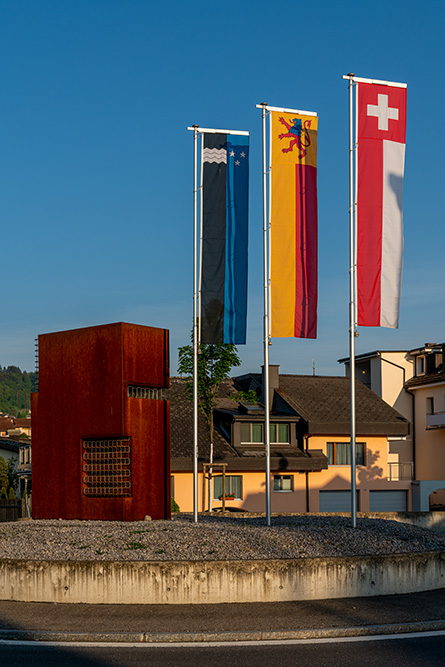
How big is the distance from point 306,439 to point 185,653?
3916cm

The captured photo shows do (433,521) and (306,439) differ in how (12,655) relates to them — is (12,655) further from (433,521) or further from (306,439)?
(306,439)

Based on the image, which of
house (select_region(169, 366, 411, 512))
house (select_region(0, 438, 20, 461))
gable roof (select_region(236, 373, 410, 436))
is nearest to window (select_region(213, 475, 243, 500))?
house (select_region(169, 366, 411, 512))

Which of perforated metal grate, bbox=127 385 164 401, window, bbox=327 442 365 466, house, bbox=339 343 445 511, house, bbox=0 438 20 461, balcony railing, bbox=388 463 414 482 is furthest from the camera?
house, bbox=0 438 20 461

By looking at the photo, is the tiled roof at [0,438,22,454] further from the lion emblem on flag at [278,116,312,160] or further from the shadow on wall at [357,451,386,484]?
the lion emblem on flag at [278,116,312,160]

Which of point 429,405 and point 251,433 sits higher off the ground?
point 429,405

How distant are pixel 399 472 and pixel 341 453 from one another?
13.1ft

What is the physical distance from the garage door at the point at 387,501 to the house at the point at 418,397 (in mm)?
6266

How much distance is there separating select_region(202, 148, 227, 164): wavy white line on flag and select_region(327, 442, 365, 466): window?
1246 inches

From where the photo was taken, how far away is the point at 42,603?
13641 mm

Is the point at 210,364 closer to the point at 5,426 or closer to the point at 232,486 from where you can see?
the point at 232,486

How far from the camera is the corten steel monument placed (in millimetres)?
21422

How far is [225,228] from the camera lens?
68.5 feet

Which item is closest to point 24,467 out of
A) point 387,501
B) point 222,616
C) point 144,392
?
point 387,501

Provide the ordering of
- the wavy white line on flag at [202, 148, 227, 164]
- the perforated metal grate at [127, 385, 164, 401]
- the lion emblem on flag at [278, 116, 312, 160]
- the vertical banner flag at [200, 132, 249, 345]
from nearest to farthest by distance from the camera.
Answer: the lion emblem on flag at [278, 116, 312, 160], the vertical banner flag at [200, 132, 249, 345], the wavy white line on flag at [202, 148, 227, 164], the perforated metal grate at [127, 385, 164, 401]
